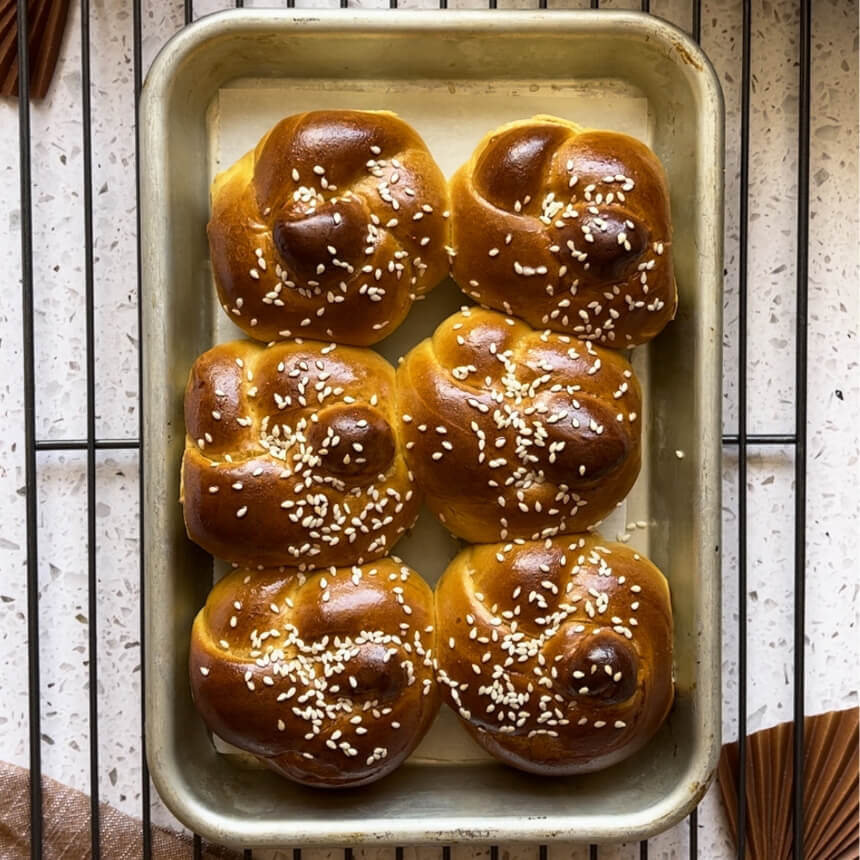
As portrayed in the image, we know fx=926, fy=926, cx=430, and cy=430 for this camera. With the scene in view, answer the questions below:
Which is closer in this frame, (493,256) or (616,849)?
(493,256)

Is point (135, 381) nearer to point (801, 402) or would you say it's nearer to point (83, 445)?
point (83, 445)

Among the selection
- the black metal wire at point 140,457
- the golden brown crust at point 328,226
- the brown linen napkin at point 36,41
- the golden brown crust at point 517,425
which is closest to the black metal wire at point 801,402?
the golden brown crust at point 517,425

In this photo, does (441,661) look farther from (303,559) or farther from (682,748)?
(682,748)

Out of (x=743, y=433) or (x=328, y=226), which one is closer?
(x=328, y=226)

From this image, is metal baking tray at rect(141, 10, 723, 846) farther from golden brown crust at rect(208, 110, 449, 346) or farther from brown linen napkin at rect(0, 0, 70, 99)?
brown linen napkin at rect(0, 0, 70, 99)

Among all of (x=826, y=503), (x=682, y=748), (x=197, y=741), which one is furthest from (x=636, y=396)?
(x=197, y=741)

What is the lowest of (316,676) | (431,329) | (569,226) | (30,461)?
(316,676)

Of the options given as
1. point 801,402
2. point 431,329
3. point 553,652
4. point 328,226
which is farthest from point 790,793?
point 328,226

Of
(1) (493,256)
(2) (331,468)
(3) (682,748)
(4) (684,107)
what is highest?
(4) (684,107)
